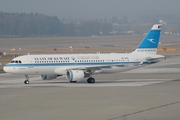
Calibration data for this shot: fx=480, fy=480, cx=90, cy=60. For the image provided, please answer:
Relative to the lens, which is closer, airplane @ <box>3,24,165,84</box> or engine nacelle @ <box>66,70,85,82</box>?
engine nacelle @ <box>66,70,85,82</box>

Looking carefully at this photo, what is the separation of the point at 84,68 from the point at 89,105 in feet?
53.6

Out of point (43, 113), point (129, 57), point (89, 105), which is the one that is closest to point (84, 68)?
point (129, 57)

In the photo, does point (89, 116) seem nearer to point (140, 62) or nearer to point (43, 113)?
point (43, 113)

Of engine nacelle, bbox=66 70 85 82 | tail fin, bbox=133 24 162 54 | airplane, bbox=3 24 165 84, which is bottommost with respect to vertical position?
engine nacelle, bbox=66 70 85 82

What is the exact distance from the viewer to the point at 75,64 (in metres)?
45.4

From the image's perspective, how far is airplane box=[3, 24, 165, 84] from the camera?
4412 cm

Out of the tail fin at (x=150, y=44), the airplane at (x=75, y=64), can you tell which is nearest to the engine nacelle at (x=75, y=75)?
the airplane at (x=75, y=64)

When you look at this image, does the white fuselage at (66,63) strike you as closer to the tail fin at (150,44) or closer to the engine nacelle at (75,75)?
the tail fin at (150,44)

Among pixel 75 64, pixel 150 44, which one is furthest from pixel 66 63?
pixel 150 44

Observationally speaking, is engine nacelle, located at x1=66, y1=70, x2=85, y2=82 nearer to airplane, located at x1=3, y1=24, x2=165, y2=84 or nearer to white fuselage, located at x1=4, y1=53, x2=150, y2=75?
airplane, located at x1=3, y1=24, x2=165, y2=84

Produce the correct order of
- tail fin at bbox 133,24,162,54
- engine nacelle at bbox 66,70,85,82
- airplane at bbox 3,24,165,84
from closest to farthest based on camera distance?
engine nacelle at bbox 66,70,85,82, airplane at bbox 3,24,165,84, tail fin at bbox 133,24,162,54

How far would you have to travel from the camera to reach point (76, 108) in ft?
90.7

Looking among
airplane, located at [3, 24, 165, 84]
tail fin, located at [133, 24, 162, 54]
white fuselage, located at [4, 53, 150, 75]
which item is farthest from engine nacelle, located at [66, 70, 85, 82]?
tail fin, located at [133, 24, 162, 54]

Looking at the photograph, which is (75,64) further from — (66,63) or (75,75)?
(75,75)
